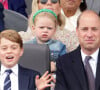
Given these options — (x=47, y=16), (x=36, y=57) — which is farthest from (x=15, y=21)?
(x=36, y=57)

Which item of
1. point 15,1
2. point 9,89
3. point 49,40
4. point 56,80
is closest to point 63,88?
point 56,80

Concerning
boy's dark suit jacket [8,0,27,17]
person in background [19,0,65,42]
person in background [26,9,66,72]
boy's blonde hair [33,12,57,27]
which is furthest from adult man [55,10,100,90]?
boy's dark suit jacket [8,0,27,17]

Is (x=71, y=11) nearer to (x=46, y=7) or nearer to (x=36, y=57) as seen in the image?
(x=46, y=7)

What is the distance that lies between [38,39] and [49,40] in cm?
9

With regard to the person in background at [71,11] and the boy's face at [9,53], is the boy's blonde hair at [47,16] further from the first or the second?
the boy's face at [9,53]

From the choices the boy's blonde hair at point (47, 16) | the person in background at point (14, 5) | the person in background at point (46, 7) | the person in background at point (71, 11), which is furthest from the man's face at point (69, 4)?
the person in background at point (14, 5)

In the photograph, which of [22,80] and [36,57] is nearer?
[22,80]

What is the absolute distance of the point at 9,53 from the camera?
3596 mm

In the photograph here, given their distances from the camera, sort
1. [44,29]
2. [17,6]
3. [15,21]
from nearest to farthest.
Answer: [44,29], [15,21], [17,6]

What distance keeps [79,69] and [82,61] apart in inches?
2.7

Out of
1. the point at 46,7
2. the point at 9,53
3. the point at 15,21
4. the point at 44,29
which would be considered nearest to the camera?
the point at 9,53

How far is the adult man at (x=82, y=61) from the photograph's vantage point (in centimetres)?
361

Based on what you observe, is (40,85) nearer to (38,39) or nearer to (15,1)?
(38,39)

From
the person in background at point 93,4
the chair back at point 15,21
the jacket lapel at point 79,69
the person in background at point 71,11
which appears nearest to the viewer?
the jacket lapel at point 79,69
